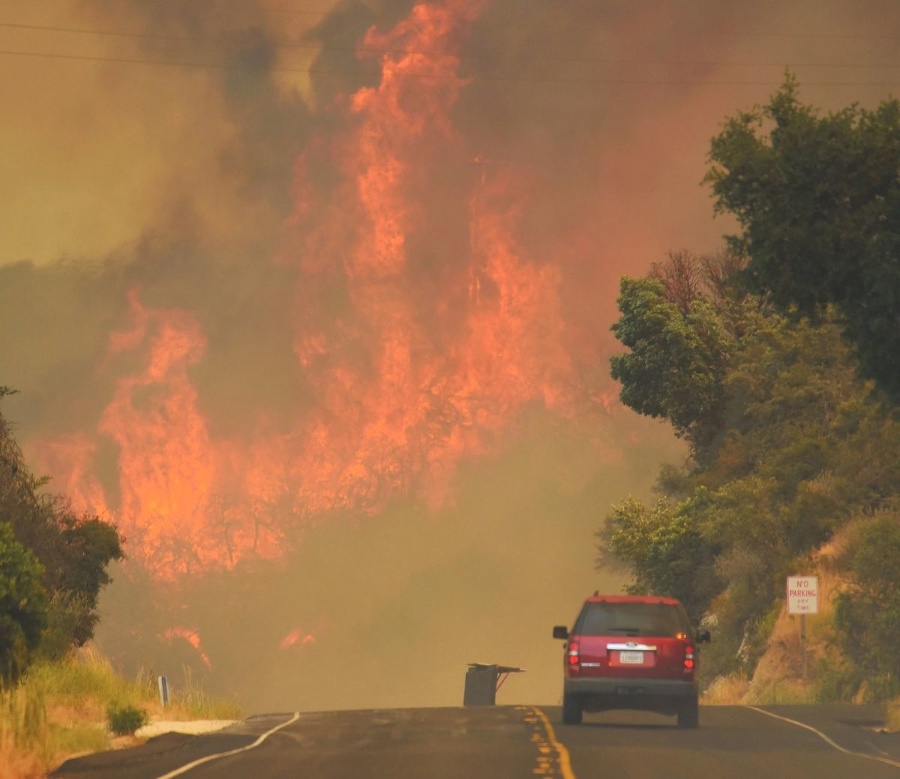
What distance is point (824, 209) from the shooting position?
2789 centimetres

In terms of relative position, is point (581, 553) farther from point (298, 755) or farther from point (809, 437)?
point (298, 755)

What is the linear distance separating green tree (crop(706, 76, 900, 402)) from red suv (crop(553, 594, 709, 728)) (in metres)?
5.50

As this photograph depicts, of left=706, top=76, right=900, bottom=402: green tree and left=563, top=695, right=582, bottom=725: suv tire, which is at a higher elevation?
left=706, top=76, right=900, bottom=402: green tree

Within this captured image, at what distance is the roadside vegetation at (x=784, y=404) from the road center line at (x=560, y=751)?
7.86 m

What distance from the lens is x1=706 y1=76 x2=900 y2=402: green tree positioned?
27.5m

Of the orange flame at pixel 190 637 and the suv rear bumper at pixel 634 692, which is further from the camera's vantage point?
the orange flame at pixel 190 637

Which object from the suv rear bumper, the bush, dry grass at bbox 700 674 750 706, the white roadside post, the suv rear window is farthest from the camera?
dry grass at bbox 700 674 750 706

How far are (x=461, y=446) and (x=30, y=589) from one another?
16532cm

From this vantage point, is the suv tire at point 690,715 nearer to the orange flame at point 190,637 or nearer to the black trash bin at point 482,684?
the black trash bin at point 482,684

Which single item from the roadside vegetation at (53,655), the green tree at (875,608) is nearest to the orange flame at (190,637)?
the roadside vegetation at (53,655)

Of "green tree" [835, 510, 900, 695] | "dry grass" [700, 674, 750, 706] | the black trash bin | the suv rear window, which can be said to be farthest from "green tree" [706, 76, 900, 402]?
"dry grass" [700, 674, 750, 706]

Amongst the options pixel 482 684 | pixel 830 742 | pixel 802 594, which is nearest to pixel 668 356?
pixel 482 684

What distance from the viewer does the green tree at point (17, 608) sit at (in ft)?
84.8

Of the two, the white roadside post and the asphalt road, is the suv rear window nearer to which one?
the asphalt road
